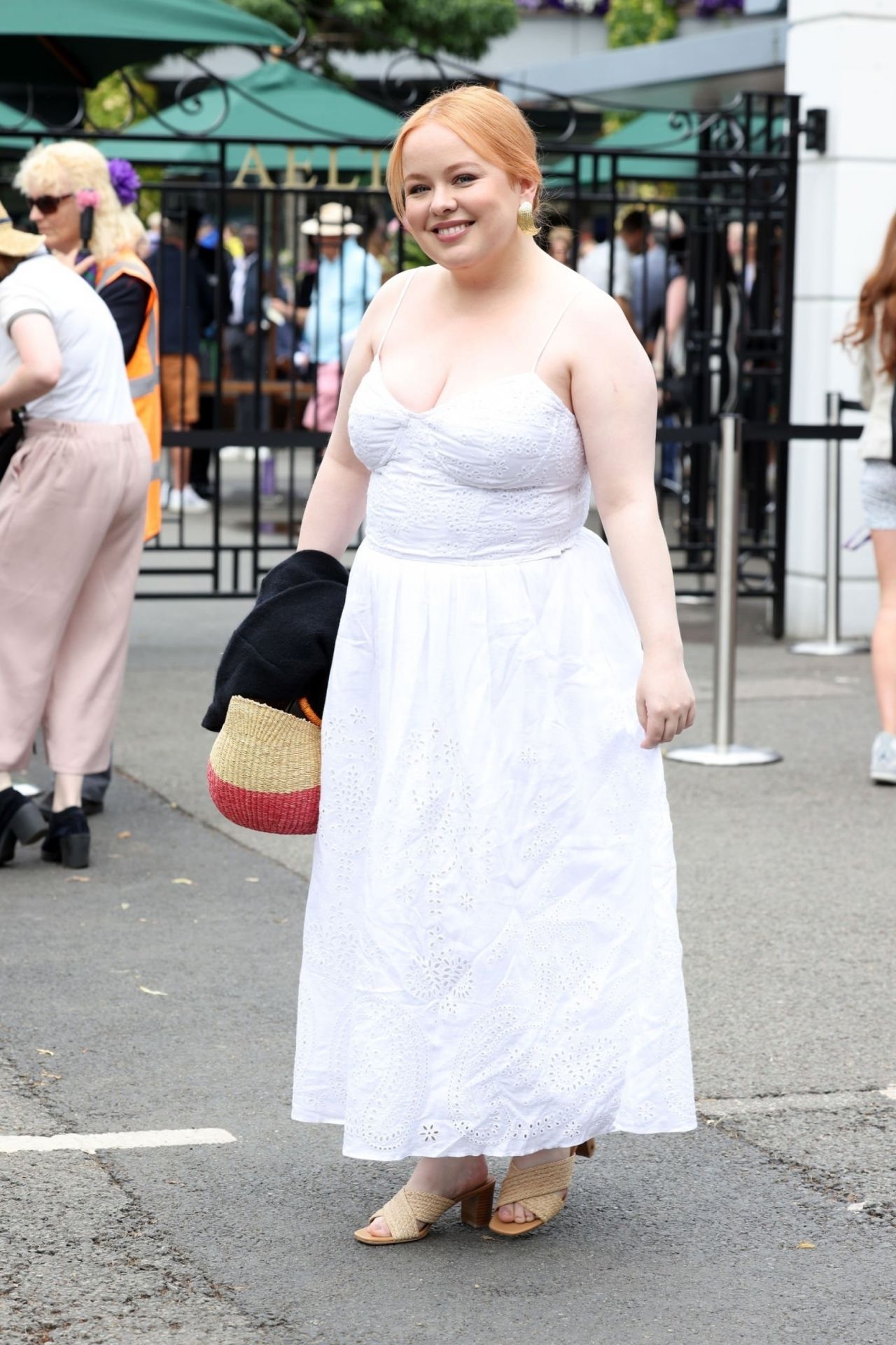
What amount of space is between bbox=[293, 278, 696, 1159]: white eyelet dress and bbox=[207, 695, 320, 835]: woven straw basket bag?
18 centimetres

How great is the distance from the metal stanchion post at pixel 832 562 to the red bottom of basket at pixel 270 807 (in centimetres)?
687

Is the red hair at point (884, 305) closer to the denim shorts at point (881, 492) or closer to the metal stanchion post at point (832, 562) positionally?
the denim shorts at point (881, 492)

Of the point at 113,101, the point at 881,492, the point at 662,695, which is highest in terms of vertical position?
the point at 113,101

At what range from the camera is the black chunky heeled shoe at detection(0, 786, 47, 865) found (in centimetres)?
607

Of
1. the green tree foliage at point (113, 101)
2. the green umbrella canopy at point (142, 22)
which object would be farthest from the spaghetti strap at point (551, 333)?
the green tree foliage at point (113, 101)

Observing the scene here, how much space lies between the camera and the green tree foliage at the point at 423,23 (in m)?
32.5

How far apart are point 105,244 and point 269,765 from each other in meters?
3.60

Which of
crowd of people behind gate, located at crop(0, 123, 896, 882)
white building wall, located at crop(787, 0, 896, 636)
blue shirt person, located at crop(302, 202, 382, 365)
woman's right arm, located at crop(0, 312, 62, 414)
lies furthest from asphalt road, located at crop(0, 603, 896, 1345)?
blue shirt person, located at crop(302, 202, 382, 365)

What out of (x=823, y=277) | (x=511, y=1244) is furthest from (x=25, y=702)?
(x=823, y=277)

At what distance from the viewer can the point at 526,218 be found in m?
3.44

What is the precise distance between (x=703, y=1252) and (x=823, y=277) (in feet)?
25.6

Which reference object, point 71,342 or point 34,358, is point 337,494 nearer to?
point 34,358

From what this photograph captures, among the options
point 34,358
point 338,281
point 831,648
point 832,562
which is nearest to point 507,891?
point 34,358

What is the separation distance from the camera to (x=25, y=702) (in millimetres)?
6109
